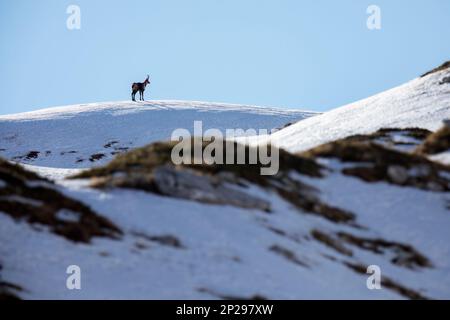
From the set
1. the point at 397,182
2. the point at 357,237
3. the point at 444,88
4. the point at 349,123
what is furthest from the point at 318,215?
the point at 444,88

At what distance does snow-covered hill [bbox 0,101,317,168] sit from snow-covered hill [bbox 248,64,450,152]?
28.1 metres

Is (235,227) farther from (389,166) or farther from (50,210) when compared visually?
(389,166)

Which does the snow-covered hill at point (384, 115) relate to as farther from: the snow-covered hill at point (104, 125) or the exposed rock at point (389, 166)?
the snow-covered hill at point (104, 125)

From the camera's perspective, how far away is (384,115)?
206 ft

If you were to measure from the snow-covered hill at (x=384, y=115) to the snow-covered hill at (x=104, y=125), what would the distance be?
2806 cm

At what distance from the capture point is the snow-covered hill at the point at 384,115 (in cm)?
5809

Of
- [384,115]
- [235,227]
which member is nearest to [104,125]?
[384,115]

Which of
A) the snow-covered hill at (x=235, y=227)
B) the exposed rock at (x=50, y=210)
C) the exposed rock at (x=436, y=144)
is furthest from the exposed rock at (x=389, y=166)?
the exposed rock at (x=50, y=210)

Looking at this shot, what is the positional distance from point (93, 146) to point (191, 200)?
59930 mm

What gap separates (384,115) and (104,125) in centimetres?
4686

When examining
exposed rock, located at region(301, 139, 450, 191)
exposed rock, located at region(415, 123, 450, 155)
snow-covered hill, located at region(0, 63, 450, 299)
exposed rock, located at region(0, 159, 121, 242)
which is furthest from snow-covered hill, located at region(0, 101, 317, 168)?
exposed rock, located at region(0, 159, 121, 242)

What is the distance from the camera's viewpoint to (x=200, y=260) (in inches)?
1166

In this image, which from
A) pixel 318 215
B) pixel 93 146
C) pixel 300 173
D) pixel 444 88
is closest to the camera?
pixel 318 215
